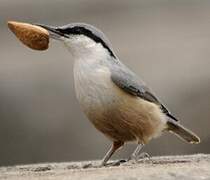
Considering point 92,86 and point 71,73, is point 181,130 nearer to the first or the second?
point 92,86

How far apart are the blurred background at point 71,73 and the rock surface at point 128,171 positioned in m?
4.30

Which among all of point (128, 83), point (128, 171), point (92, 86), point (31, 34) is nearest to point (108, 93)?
point (92, 86)

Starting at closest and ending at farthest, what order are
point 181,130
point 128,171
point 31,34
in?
point 128,171
point 31,34
point 181,130

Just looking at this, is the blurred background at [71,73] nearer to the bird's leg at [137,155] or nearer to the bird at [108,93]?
the bird's leg at [137,155]

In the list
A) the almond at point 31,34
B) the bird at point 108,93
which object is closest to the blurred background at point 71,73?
the bird at point 108,93

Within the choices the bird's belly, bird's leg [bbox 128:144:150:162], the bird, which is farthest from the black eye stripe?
bird's leg [bbox 128:144:150:162]

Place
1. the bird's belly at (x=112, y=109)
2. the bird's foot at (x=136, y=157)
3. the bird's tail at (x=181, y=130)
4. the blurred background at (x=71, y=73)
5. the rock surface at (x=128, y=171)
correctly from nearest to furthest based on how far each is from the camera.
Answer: the rock surface at (x=128, y=171) → the bird's belly at (x=112, y=109) → the bird's foot at (x=136, y=157) → the bird's tail at (x=181, y=130) → the blurred background at (x=71, y=73)

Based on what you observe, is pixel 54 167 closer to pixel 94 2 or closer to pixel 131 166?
pixel 131 166

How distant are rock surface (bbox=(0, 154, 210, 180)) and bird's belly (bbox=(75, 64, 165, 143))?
0.80 feet

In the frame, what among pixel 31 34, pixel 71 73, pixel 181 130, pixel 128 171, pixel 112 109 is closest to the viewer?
pixel 128 171

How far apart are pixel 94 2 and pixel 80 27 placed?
10.8 meters

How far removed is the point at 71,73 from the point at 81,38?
6140mm

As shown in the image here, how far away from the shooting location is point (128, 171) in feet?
21.8

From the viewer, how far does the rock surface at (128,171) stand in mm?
6418
